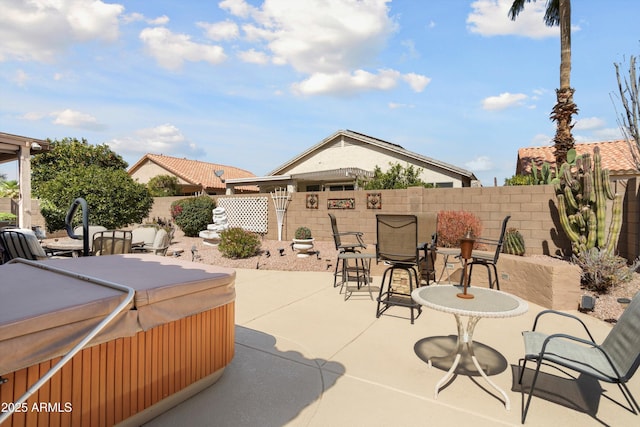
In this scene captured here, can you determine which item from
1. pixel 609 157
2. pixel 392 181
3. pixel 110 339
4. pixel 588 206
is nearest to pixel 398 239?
pixel 110 339

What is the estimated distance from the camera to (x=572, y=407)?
2.50 m

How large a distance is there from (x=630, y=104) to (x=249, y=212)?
39.3ft

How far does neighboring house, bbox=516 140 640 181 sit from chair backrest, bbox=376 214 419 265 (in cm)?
934

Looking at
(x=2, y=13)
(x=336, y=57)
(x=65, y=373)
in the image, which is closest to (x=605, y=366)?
(x=65, y=373)

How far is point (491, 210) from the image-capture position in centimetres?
903

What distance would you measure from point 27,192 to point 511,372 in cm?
1137

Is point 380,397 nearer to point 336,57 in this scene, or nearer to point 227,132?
point 336,57

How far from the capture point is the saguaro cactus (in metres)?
6.08

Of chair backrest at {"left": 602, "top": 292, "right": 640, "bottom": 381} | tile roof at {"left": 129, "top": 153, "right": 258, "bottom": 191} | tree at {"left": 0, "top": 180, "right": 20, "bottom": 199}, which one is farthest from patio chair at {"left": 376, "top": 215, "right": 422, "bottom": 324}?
tile roof at {"left": 129, "top": 153, "right": 258, "bottom": 191}

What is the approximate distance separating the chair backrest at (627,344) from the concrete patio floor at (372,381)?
1.49ft

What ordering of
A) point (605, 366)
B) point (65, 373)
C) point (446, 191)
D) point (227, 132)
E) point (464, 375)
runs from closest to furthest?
point (65, 373), point (605, 366), point (464, 375), point (446, 191), point (227, 132)

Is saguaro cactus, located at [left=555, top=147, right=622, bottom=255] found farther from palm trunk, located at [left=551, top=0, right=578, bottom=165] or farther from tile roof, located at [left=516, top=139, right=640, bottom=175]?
tile roof, located at [left=516, top=139, right=640, bottom=175]

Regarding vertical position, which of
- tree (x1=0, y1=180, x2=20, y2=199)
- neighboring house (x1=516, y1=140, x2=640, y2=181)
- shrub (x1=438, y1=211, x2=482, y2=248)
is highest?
neighboring house (x1=516, y1=140, x2=640, y2=181)

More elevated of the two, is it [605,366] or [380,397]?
[605,366]
